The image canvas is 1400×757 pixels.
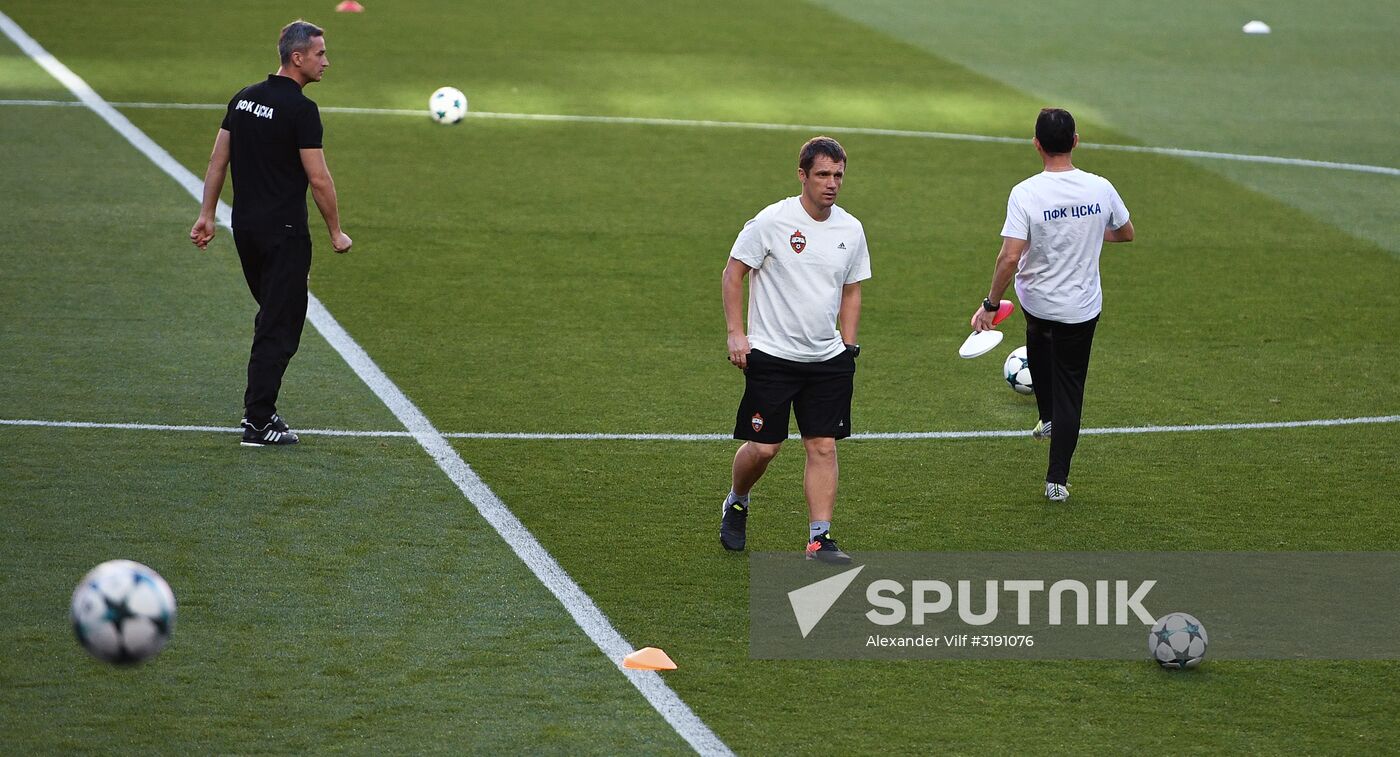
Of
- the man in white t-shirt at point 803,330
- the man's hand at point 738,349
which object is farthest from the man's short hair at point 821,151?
the man's hand at point 738,349

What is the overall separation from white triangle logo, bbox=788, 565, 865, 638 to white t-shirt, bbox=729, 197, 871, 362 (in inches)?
39.9

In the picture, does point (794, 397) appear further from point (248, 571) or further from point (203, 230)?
point (203, 230)

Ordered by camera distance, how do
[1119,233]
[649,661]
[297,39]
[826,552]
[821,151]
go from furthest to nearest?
[297,39]
[1119,233]
[826,552]
[821,151]
[649,661]

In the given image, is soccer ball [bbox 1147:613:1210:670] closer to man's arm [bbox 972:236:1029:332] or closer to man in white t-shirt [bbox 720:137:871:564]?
man in white t-shirt [bbox 720:137:871:564]

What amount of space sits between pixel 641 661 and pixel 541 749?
86 centimetres

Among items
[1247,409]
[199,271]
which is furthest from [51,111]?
[1247,409]

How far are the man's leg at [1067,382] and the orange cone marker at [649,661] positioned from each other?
304 centimetres

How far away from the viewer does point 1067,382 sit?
9.53 m

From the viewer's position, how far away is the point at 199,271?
14180mm

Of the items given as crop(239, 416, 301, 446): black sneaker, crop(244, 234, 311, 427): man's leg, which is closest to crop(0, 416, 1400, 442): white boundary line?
crop(239, 416, 301, 446): black sneaker

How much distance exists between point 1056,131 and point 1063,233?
538 millimetres

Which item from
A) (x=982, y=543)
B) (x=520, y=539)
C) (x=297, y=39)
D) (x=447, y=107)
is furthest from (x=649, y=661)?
(x=447, y=107)

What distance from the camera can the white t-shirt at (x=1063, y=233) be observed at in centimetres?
935

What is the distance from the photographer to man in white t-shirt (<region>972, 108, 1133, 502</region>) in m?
9.34
